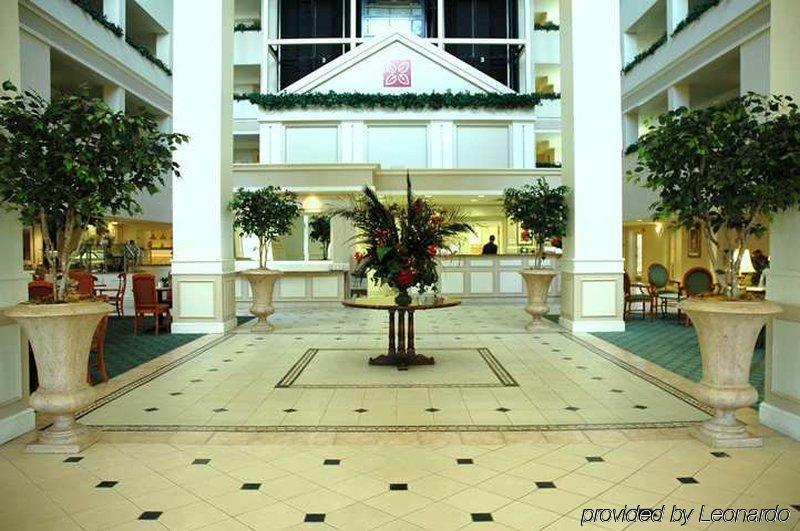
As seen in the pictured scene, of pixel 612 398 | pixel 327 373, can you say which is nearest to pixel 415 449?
pixel 612 398

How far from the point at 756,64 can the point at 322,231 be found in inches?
353

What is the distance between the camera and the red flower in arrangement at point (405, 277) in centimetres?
616

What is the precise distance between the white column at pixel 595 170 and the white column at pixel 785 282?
15.0ft

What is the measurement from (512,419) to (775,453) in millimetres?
1643

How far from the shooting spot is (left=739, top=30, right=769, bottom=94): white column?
1045 cm

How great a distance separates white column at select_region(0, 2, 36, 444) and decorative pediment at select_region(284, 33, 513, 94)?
13.9 m

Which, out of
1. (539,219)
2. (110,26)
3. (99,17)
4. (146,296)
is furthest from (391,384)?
(110,26)

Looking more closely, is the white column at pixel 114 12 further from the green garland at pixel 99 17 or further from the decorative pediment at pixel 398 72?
the decorative pediment at pixel 398 72

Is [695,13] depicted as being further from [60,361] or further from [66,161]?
[60,361]

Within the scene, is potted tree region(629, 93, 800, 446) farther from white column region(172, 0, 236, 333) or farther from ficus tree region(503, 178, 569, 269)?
white column region(172, 0, 236, 333)

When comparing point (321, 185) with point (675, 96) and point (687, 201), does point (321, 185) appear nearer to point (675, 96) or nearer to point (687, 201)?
point (675, 96)

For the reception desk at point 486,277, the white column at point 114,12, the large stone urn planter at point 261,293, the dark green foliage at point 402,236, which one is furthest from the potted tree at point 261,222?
the white column at point 114,12

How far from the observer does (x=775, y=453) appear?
3.67 meters

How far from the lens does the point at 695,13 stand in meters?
12.8
